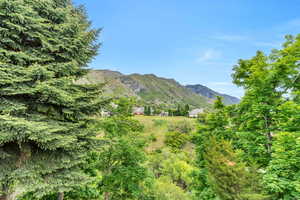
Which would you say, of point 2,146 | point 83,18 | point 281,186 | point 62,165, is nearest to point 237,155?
point 281,186

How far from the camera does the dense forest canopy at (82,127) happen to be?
17.3ft

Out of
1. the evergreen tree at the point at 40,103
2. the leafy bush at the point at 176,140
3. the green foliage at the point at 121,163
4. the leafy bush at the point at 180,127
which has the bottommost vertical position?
the leafy bush at the point at 176,140

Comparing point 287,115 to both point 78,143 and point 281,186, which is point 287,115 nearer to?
point 281,186

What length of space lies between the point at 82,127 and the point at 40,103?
1.82 metres

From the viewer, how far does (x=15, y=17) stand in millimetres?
→ 5512

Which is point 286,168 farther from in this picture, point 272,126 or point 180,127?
point 180,127

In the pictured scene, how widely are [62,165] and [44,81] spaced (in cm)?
302

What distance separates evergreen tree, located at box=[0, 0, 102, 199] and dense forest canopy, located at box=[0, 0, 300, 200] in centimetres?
3

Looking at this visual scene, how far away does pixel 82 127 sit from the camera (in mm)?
6824

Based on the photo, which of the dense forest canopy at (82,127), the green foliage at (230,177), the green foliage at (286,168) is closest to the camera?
the dense forest canopy at (82,127)

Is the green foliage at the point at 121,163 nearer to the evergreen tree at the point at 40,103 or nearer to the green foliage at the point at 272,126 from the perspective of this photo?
the evergreen tree at the point at 40,103

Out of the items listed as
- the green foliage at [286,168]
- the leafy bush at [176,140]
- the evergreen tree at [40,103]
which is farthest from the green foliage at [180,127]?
the evergreen tree at [40,103]

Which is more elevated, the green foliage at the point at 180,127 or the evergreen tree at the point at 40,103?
the evergreen tree at the point at 40,103

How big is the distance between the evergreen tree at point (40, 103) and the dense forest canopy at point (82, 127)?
0.10 feet
